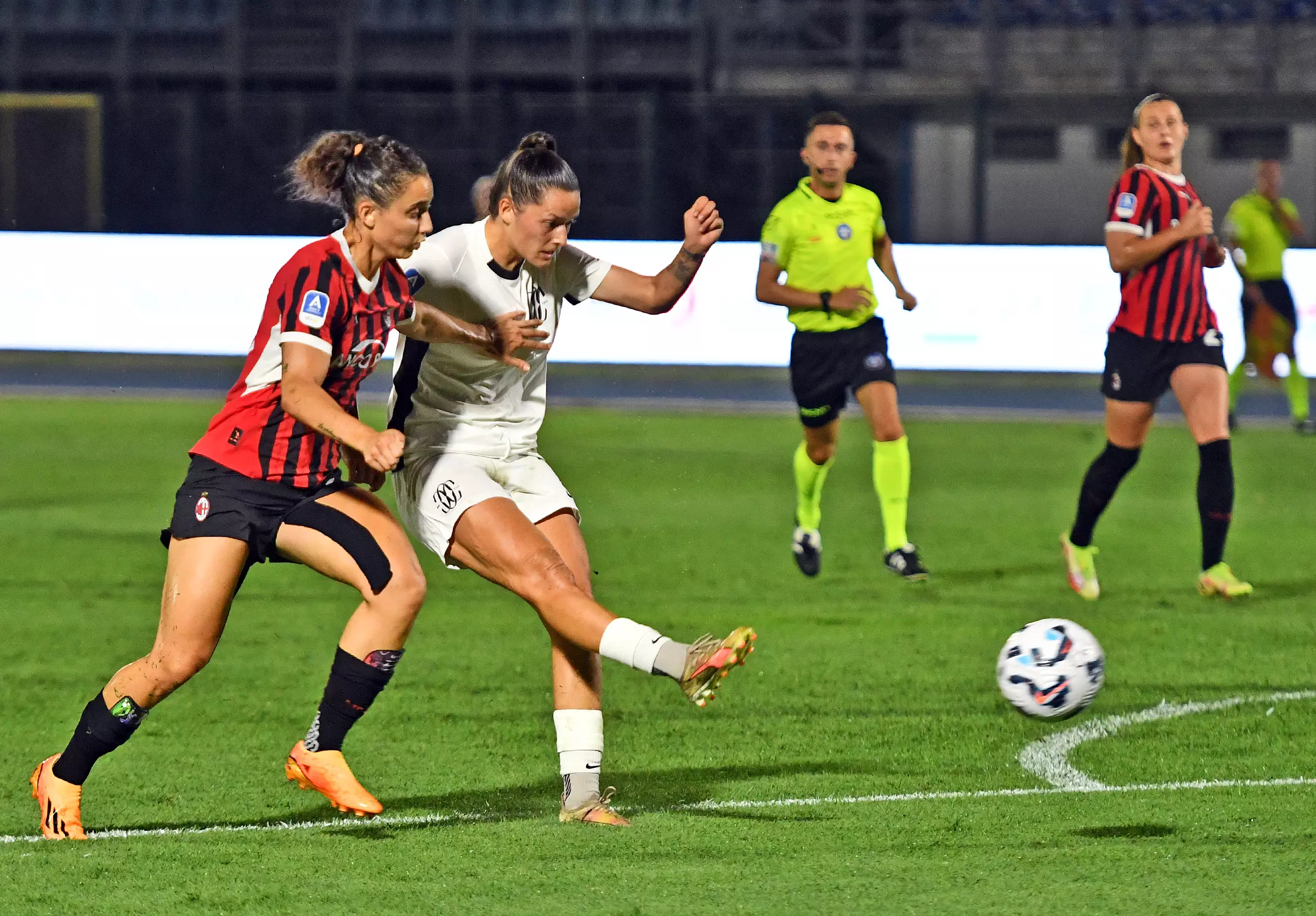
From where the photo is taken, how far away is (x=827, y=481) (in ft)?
41.8

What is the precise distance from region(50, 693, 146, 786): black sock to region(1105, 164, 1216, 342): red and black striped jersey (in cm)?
468

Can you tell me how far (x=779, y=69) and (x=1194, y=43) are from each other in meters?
5.36

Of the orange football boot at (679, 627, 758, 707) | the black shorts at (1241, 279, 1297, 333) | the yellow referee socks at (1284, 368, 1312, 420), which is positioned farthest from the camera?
the black shorts at (1241, 279, 1297, 333)

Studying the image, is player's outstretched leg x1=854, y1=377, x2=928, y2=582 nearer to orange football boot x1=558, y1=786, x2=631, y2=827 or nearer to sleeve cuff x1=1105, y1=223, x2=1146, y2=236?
sleeve cuff x1=1105, y1=223, x2=1146, y2=236

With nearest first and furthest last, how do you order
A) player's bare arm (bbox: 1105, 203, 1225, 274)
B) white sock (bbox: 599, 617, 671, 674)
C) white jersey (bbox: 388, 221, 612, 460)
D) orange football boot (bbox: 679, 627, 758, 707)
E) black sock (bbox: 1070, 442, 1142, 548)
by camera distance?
orange football boot (bbox: 679, 627, 758, 707)
white sock (bbox: 599, 617, 671, 674)
white jersey (bbox: 388, 221, 612, 460)
player's bare arm (bbox: 1105, 203, 1225, 274)
black sock (bbox: 1070, 442, 1142, 548)

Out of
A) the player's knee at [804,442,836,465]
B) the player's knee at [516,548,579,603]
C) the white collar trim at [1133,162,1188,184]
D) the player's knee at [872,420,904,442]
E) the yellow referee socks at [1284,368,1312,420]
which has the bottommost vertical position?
the yellow referee socks at [1284,368,1312,420]

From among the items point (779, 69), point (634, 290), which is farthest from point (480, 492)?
point (779, 69)

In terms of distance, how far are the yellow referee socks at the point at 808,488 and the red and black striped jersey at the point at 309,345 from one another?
186 inches

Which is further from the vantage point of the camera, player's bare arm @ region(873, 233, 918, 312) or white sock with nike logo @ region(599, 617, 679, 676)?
player's bare arm @ region(873, 233, 918, 312)

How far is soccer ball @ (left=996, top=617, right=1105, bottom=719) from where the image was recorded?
16.3 ft

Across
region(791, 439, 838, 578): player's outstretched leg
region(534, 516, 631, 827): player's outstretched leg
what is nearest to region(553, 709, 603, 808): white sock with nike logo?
region(534, 516, 631, 827): player's outstretched leg

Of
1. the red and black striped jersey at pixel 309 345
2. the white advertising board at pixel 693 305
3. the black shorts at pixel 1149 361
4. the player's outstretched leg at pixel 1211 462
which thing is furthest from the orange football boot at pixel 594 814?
the white advertising board at pixel 693 305

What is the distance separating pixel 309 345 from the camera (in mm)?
4297

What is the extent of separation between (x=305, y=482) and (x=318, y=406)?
33 centimetres
